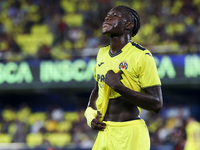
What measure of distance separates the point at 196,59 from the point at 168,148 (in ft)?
10.1

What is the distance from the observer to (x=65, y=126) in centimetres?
1128

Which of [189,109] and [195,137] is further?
[189,109]

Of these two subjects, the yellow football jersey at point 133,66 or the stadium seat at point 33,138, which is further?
the stadium seat at point 33,138

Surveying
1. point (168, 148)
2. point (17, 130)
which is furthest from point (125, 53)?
point (17, 130)

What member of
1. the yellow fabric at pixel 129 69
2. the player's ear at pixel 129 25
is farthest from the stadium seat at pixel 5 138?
the player's ear at pixel 129 25

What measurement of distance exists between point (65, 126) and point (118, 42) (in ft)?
28.1

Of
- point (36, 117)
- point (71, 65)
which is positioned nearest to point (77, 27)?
point (71, 65)

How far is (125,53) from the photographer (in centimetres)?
297

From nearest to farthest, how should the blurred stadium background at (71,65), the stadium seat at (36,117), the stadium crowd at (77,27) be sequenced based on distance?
the blurred stadium background at (71,65) → the stadium crowd at (77,27) → the stadium seat at (36,117)

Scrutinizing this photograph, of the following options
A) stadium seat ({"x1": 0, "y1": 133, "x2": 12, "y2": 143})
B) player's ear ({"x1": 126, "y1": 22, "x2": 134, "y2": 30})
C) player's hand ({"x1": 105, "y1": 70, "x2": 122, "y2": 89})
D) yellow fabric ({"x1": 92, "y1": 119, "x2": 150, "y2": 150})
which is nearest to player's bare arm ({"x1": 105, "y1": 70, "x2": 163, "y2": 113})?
player's hand ({"x1": 105, "y1": 70, "x2": 122, "y2": 89})

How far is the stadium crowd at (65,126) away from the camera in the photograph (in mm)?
10047

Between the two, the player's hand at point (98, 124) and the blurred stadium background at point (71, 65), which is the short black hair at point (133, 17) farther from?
the blurred stadium background at point (71, 65)

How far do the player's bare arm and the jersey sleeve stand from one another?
0.16 ft

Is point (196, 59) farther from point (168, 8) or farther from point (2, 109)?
point (2, 109)
